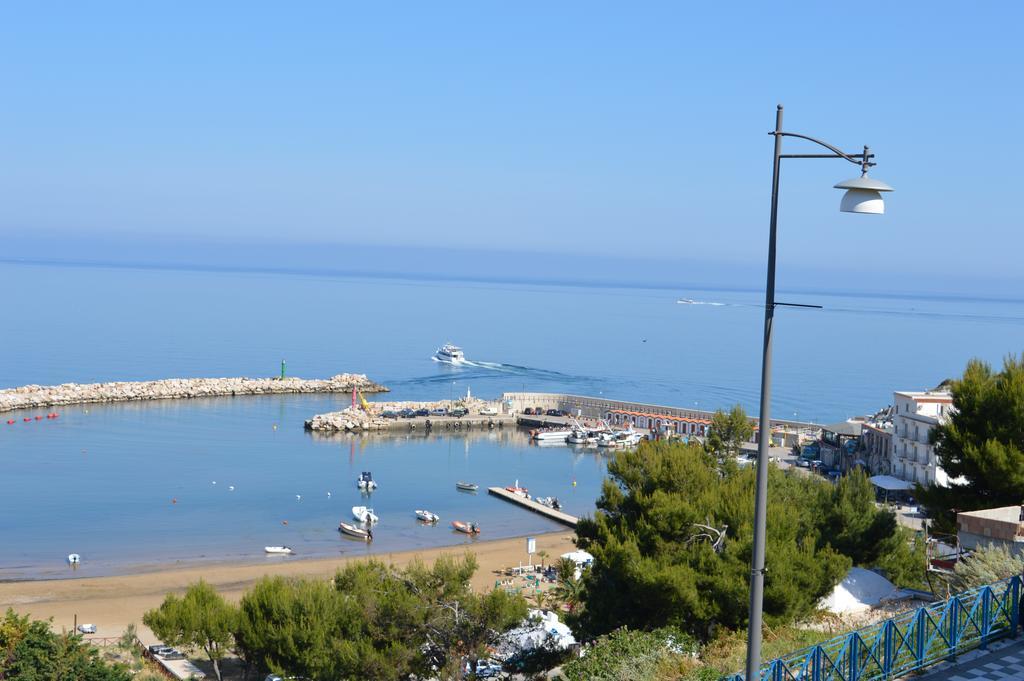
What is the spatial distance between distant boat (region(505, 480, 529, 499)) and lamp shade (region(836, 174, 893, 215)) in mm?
31007

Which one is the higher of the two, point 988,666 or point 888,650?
point 888,650

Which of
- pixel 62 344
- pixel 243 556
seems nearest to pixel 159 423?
pixel 243 556

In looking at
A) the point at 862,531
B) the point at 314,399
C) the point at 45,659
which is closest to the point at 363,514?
→ the point at 862,531

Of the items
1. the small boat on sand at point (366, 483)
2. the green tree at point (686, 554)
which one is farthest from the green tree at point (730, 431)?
the green tree at point (686, 554)

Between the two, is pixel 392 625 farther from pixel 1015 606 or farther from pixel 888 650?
pixel 1015 606

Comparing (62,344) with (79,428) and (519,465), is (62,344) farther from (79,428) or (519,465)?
(519,465)

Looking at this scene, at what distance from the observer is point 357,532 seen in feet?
95.7

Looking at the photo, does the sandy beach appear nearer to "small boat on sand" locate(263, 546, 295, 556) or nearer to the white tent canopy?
"small boat on sand" locate(263, 546, 295, 556)

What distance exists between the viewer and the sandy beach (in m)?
20.6

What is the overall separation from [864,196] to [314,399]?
5793 centimetres

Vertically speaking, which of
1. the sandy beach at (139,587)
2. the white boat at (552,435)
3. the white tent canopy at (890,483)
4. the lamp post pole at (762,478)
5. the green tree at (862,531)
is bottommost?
the white boat at (552,435)

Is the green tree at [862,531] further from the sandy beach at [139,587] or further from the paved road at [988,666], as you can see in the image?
the sandy beach at [139,587]

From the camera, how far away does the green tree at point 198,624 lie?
51.5 ft

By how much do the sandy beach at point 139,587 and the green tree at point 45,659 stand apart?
6.56 metres
